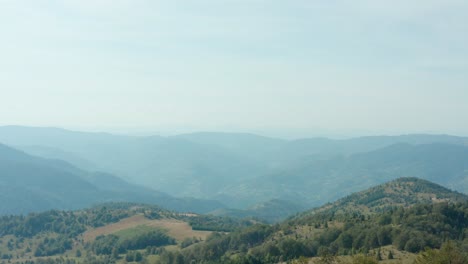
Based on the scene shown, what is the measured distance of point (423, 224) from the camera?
10612cm

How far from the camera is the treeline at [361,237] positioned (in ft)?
316

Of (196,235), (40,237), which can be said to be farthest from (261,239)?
(40,237)

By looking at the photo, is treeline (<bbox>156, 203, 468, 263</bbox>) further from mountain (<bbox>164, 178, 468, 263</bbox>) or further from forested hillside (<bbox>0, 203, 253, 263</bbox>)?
forested hillside (<bbox>0, 203, 253, 263</bbox>)

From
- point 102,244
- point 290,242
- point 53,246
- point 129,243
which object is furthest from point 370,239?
point 53,246

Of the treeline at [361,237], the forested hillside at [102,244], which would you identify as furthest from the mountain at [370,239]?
the forested hillside at [102,244]

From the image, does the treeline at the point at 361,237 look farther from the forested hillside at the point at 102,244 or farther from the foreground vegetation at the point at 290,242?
the forested hillside at the point at 102,244

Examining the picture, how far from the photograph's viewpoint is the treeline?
96.4 m

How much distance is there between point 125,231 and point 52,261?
38620mm

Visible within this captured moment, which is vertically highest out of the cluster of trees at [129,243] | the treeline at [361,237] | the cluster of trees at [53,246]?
the treeline at [361,237]

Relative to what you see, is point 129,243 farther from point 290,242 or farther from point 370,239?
point 370,239

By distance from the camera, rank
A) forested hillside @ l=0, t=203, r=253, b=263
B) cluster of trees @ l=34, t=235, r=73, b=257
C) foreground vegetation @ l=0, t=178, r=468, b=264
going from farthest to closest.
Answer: cluster of trees @ l=34, t=235, r=73, b=257, forested hillside @ l=0, t=203, r=253, b=263, foreground vegetation @ l=0, t=178, r=468, b=264

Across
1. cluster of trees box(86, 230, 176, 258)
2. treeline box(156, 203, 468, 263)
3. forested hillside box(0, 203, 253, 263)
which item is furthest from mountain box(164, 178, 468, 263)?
cluster of trees box(86, 230, 176, 258)

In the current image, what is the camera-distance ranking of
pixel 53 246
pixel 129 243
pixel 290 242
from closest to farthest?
pixel 290 242, pixel 129 243, pixel 53 246

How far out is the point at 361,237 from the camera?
104875mm
